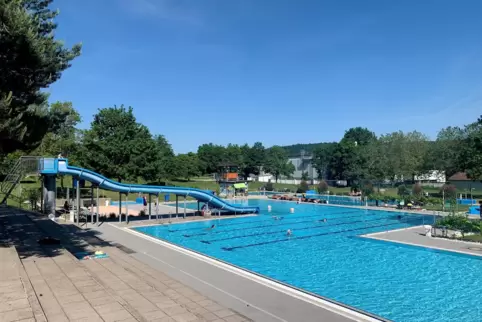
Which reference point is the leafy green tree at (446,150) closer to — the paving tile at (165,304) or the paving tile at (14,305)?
the paving tile at (165,304)

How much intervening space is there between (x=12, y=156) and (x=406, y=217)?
4324 cm

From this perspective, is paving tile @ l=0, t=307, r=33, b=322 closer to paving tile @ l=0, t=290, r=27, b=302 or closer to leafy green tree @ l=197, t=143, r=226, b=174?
paving tile @ l=0, t=290, r=27, b=302

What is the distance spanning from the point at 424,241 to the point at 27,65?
18.6 m

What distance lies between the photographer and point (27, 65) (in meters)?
10.9

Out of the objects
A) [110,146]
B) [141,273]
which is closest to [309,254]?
[141,273]

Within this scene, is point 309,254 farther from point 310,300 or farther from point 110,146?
point 110,146

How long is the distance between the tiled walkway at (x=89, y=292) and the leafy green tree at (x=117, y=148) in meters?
29.6

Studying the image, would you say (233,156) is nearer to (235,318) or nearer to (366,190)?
(366,190)

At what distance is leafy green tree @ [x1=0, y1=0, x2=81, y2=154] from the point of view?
31.8ft

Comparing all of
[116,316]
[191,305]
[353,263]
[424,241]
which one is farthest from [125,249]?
[424,241]

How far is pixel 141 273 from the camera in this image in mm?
10883

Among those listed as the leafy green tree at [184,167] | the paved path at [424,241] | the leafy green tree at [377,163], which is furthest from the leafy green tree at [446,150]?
the leafy green tree at [184,167]

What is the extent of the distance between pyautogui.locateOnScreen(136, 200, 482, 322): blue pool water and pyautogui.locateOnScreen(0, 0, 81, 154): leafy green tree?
9124 millimetres

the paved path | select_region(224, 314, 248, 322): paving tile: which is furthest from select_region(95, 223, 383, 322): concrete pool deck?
the paved path
